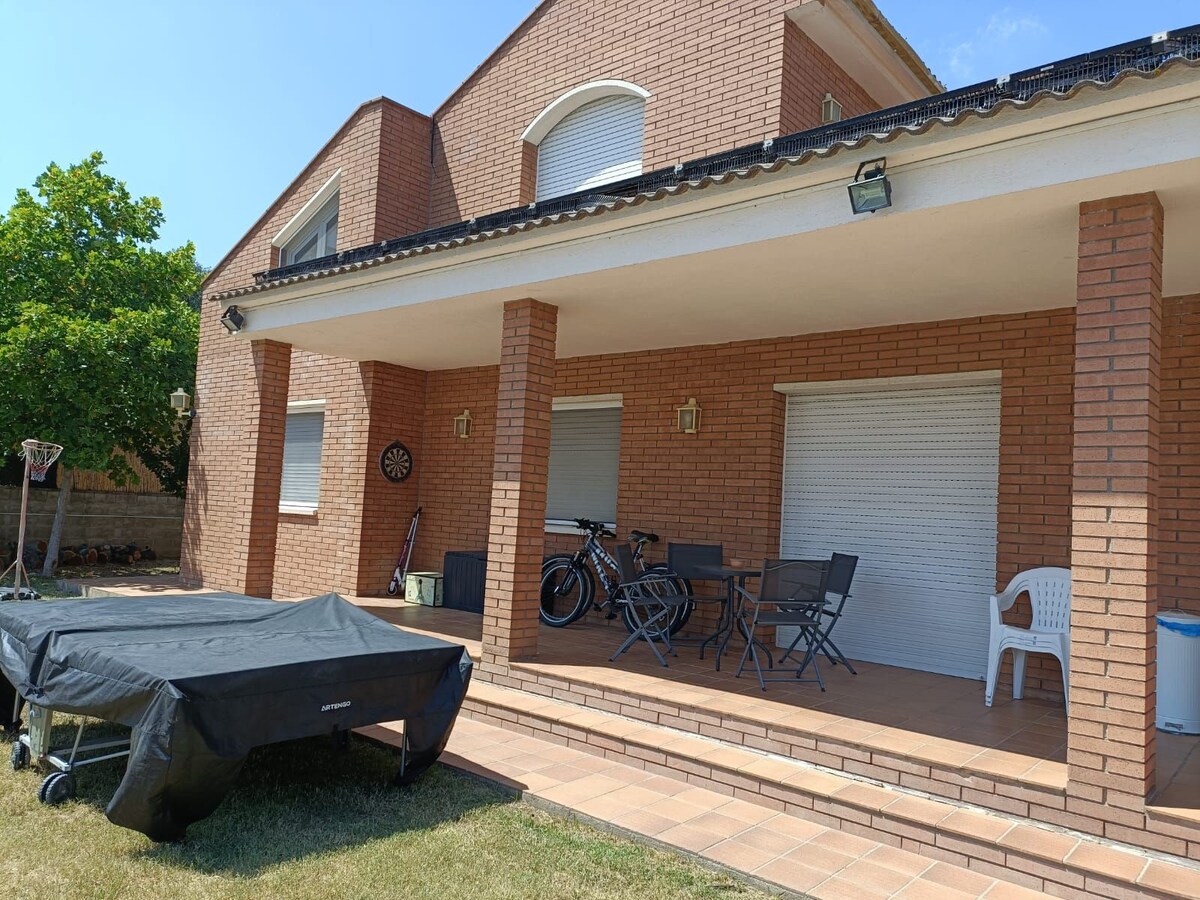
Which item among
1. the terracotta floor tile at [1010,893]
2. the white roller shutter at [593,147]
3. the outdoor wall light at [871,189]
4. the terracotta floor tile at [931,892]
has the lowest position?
the terracotta floor tile at [931,892]

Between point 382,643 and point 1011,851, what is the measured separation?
3.15m

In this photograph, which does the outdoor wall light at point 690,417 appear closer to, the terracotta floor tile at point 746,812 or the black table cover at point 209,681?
the black table cover at point 209,681

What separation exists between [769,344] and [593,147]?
11.9 feet

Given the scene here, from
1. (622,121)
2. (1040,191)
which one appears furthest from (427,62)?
(1040,191)

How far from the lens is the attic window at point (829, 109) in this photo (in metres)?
8.49

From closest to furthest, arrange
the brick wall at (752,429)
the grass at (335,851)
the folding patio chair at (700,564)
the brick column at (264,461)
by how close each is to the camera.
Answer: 1. the grass at (335,851)
2. the brick wall at (752,429)
3. the folding patio chair at (700,564)
4. the brick column at (264,461)

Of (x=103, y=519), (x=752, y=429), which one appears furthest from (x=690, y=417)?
(x=103, y=519)

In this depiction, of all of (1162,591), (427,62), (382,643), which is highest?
(427,62)

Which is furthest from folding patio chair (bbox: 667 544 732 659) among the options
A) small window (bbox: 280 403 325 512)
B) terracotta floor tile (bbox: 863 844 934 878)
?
small window (bbox: 280 403 325 512)

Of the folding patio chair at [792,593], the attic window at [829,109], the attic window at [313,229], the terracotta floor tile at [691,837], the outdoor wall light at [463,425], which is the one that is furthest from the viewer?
the attic window at [313,229]

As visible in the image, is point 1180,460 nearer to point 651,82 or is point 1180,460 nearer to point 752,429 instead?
point 752,429

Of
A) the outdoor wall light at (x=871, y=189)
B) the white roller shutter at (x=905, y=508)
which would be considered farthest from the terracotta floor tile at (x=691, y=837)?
the white roller shutter at (x=905, y=508)

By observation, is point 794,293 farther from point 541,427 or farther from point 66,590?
point 66,590

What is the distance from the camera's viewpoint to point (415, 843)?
3.74 m
